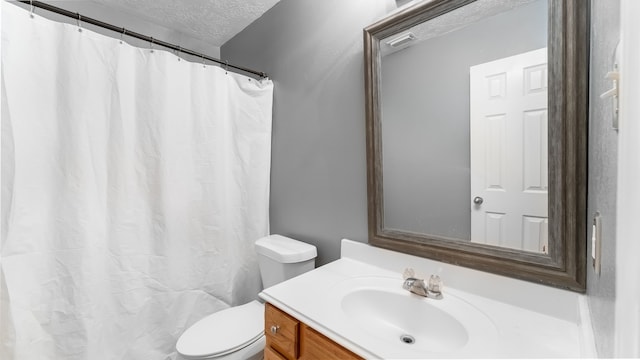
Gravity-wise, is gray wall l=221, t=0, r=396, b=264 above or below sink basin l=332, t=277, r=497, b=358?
above

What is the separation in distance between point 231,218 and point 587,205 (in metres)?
A: 1.66

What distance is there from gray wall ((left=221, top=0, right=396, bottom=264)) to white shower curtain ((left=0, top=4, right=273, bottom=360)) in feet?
0.60

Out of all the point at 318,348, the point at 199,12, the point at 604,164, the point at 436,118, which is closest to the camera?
the point at 604,164

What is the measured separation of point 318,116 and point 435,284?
102 cm

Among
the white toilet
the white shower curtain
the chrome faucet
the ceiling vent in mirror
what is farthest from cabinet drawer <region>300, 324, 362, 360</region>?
the ceiling vent in mirror

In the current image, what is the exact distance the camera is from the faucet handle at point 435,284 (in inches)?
36.6

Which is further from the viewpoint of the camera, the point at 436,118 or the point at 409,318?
the point at 436,118

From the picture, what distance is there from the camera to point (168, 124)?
1.43 meters

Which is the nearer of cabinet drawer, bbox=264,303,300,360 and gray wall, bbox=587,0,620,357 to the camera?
gray wall, bbox=587,0,620,357

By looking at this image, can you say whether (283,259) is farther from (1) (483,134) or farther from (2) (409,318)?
(1) (483,134)

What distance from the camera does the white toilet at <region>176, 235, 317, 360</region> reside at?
44.9 inches

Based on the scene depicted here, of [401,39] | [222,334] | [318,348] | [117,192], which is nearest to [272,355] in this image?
[318,348]

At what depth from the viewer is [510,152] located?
88 cm

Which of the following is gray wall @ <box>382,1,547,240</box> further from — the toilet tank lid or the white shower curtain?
the white shower curtain
